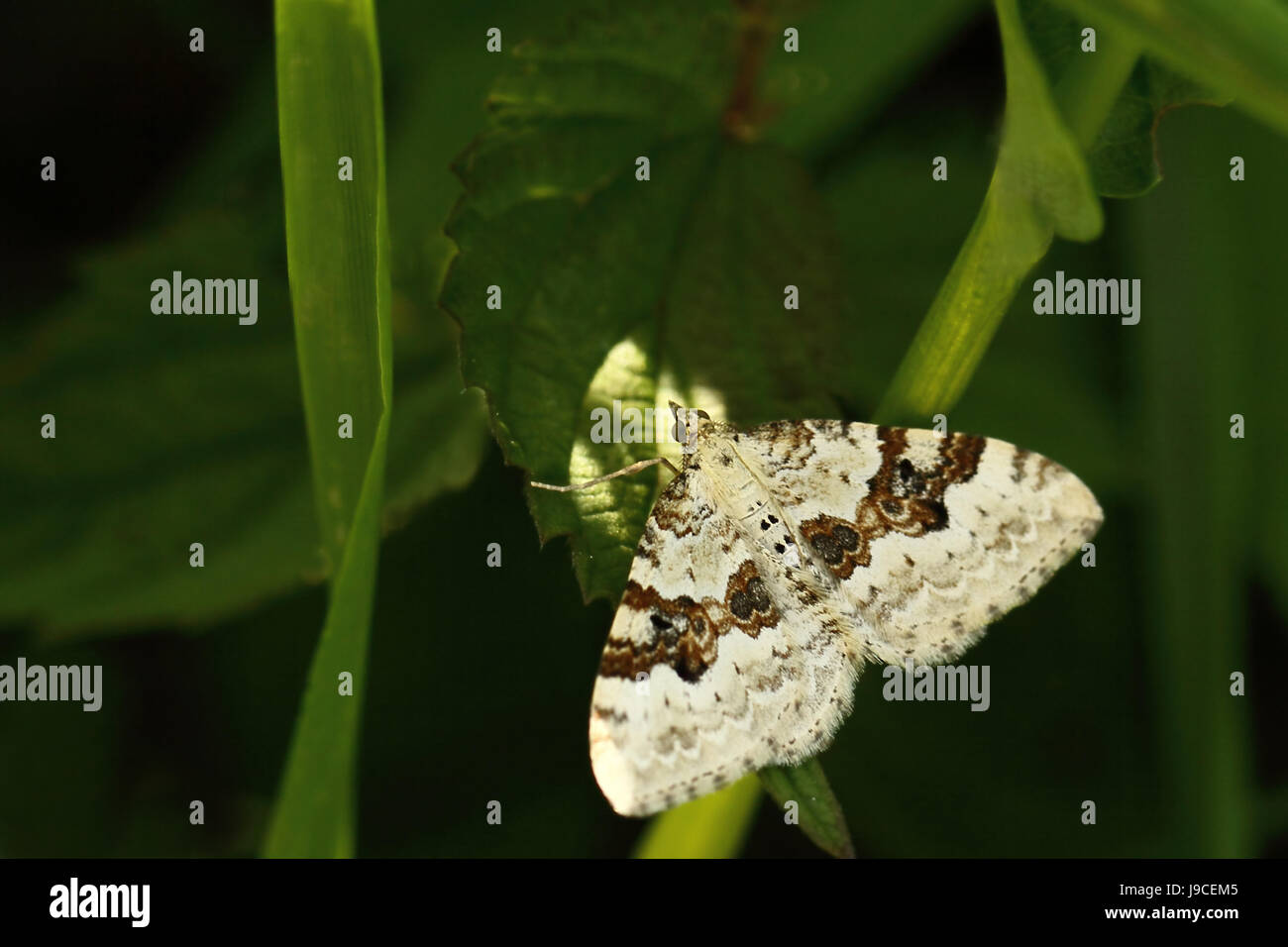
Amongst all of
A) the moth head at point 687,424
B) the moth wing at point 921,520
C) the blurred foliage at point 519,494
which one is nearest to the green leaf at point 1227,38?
the moth wing at point 921,520

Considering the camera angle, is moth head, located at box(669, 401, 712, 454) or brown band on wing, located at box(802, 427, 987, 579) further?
brown band on wing, located at box(802, 427, 987, 579)

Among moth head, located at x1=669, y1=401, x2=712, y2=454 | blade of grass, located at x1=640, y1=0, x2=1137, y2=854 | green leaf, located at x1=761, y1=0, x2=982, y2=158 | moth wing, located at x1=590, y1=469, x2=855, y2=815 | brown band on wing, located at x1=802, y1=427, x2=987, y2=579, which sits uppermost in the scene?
green leaf, located at x1=761, y1=0, x2=982, y2=158

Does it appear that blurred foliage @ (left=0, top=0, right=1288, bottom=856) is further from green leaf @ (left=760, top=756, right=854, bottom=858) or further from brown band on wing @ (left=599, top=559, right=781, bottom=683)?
green leaf @ (left=760, top=756, right=854, bottom=858)

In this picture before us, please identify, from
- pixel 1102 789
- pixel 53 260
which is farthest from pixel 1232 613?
pixel 53 260

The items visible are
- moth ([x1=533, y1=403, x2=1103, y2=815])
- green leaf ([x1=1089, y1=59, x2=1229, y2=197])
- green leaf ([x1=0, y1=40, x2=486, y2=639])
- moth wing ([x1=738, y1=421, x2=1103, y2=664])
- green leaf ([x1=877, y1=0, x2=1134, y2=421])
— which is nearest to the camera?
green leaf ([x1=877, y1=0, x2=1134, y2=421])

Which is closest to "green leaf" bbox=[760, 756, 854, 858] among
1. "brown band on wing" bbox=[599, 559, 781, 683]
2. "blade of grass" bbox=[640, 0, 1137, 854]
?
"blade of grass" bbox=[640, 0, 1137, 854]

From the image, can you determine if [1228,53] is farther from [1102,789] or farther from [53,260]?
[53,260]

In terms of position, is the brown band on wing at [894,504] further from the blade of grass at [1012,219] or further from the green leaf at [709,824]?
the green leaf at [709,824]
